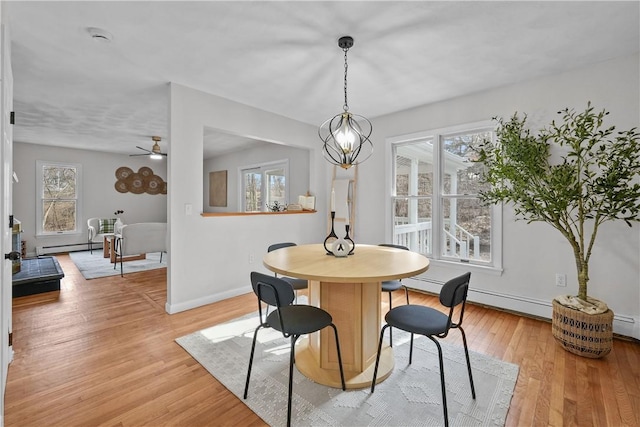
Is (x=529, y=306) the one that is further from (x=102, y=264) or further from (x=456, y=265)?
(x=102, y=264)

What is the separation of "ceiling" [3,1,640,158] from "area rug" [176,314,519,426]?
2.44 metres

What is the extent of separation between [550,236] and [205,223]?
3.66 metres

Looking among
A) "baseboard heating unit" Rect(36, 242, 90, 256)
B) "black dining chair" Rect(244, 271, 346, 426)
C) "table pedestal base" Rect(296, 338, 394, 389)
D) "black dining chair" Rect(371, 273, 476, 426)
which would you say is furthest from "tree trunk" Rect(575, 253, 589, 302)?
"baseboard heating unit" Rect(36, 242, 90, 256)

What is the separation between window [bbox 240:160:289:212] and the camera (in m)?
5.80

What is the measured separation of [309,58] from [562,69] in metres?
2.39

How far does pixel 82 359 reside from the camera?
88.2 inches

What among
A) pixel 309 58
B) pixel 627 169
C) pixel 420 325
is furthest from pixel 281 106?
pixel 627 169

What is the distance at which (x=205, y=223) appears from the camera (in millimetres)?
3438

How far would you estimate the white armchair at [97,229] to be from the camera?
6.64 meters

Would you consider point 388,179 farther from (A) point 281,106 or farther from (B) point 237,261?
(B) point 237,261

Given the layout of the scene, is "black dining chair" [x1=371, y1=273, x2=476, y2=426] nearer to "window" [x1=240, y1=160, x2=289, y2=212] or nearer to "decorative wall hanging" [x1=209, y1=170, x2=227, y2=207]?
"window" [x1=240, y1=160, x2=289, y2=212]

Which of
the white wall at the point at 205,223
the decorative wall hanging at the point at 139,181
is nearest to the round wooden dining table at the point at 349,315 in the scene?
the white wall at the point at 205,223

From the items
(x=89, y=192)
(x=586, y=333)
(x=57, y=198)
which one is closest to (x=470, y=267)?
(x=586, y=333)

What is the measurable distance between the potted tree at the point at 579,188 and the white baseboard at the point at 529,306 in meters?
0.53
